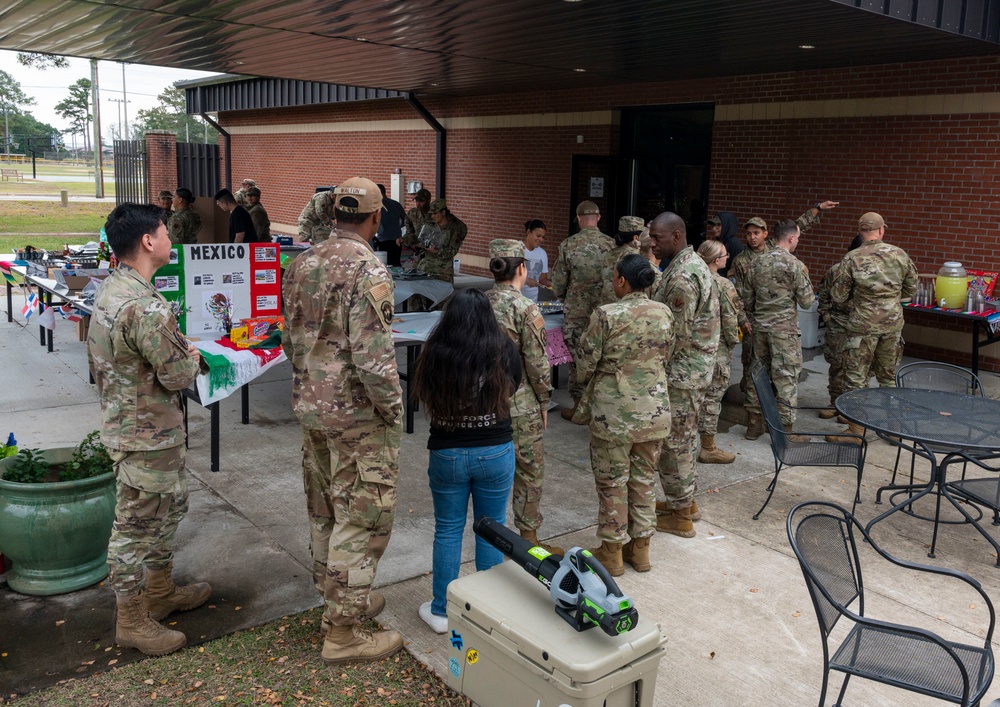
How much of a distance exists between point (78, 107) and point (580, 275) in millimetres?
82542

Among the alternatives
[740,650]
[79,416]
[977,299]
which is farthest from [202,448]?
[977,299]

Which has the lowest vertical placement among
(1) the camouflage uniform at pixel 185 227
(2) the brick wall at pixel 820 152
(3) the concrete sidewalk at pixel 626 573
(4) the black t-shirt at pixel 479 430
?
(3) the concrete sidewalk at pixel 626 573

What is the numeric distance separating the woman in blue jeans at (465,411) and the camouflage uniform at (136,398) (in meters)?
1.16

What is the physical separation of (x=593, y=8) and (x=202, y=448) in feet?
17.3

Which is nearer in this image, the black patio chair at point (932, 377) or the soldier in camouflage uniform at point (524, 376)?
the soldier in camouflage uniform at point (524, 376)

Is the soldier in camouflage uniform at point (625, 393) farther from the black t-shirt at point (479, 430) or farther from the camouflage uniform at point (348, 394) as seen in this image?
the camouflage uniform at point (348, 394)

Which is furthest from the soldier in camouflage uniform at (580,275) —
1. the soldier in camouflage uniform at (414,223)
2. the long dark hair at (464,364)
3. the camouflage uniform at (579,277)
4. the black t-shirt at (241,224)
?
the black t-shirt at (241,224)

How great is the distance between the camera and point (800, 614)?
4.53 metres

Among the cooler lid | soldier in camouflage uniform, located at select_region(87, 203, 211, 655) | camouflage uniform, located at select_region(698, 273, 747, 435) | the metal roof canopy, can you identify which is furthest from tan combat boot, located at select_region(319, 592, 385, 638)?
the metal roof canopy

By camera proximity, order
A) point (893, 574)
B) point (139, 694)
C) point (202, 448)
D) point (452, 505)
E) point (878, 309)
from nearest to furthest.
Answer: point (139, 694), point (452, 505), point (893, 574), point (202, 448), point (878, 309)

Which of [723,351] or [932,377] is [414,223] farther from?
[932,377]

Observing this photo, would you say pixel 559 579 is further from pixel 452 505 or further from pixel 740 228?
pixel 740 228

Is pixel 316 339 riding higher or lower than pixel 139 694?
higher

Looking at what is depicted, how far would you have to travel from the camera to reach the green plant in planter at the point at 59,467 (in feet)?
14.8
